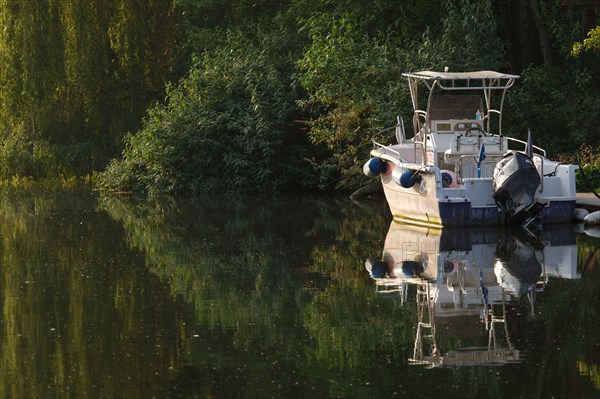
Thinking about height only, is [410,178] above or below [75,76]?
below

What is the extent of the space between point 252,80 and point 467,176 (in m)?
10.3

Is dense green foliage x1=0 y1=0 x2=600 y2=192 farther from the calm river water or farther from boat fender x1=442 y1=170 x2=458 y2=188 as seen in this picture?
the calm river water

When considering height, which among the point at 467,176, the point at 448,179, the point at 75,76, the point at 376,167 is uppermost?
the point at 75,76

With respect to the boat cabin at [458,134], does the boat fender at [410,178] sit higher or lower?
lower

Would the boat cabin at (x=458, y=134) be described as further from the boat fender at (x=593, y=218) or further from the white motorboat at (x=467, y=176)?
the boat fender at (x=593, y=218)

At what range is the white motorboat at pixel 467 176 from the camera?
20297 millimetres

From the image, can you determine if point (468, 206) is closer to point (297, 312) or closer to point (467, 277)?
point (467, 277)

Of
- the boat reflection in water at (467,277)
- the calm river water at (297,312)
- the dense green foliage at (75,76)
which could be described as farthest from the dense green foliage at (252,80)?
the calm river water at (297,312)

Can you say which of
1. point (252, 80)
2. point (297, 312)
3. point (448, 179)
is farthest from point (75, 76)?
point (297, 312)

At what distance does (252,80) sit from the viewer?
30.9m

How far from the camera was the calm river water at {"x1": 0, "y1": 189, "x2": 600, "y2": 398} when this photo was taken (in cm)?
1023

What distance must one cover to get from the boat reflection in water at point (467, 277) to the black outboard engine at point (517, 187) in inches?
14.0

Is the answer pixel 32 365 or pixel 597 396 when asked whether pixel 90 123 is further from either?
pixel 597 396

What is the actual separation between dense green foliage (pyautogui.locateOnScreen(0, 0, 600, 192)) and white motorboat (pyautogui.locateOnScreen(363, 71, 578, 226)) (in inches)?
134
